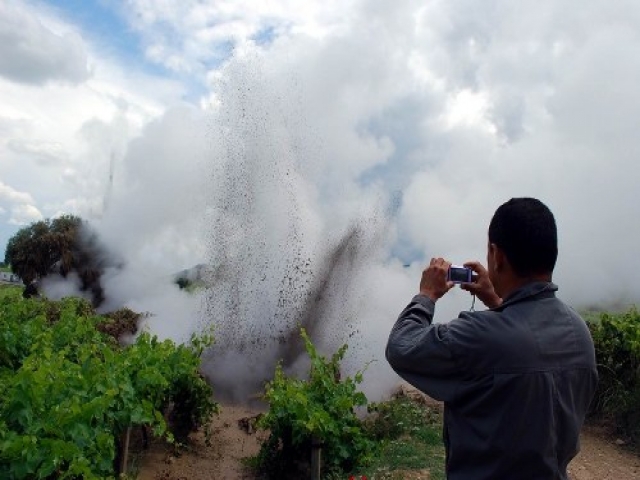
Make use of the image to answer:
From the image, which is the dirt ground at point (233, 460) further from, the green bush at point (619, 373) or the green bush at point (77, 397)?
the green bush at point (77, 397)

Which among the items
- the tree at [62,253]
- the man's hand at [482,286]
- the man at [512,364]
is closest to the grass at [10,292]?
the tree at [62,253]

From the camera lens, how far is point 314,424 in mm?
6305

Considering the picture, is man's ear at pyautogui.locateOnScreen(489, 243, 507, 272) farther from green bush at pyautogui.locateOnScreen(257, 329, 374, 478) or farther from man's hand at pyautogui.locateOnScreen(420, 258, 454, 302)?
green bush at pyautogui.locateOnScreen(257, 329, 374, 478)

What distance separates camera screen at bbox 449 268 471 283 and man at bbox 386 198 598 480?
0.18 m

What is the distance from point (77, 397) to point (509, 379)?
3.48 meters

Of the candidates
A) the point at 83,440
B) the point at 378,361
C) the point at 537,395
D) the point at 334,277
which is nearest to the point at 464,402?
the point at 537,395

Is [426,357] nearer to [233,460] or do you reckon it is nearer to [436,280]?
[436,280]

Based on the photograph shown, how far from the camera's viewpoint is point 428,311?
2.09m

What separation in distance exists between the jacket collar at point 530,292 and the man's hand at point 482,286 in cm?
33

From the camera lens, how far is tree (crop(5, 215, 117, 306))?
23.3 meters

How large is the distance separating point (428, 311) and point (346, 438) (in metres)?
4.92

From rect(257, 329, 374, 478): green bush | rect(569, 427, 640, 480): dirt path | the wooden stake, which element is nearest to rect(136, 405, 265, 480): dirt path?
rect(257, 329, 374, 478): green bush

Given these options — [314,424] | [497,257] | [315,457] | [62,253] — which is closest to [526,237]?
[497,257]

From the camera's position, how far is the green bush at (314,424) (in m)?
6.50
